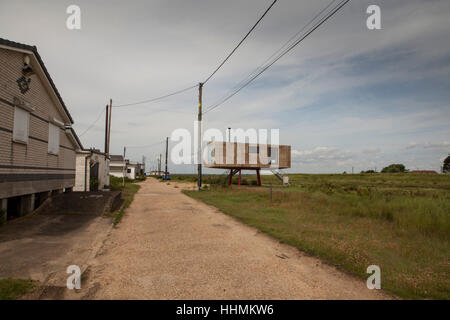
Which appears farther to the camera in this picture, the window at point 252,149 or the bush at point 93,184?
the window at point 252,149

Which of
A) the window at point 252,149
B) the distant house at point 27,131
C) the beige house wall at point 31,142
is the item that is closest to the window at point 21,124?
the distant house at point 27,131

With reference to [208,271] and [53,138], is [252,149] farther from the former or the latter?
[208,271]

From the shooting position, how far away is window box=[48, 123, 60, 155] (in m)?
12.8

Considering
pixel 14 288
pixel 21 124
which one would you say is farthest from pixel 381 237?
pixel 21 124

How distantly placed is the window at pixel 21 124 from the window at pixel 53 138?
7.28 feet

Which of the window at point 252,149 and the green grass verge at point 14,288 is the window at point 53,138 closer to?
the green grass verge at point 14,288

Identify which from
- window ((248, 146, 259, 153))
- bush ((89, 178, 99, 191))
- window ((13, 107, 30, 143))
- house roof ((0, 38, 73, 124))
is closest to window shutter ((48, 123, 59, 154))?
house roof ((0, 38, 73, 124))

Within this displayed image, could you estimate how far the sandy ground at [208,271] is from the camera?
402cm

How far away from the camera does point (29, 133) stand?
1082 cm

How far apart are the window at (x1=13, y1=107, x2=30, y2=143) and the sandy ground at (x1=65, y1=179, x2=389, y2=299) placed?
18.2 ft
